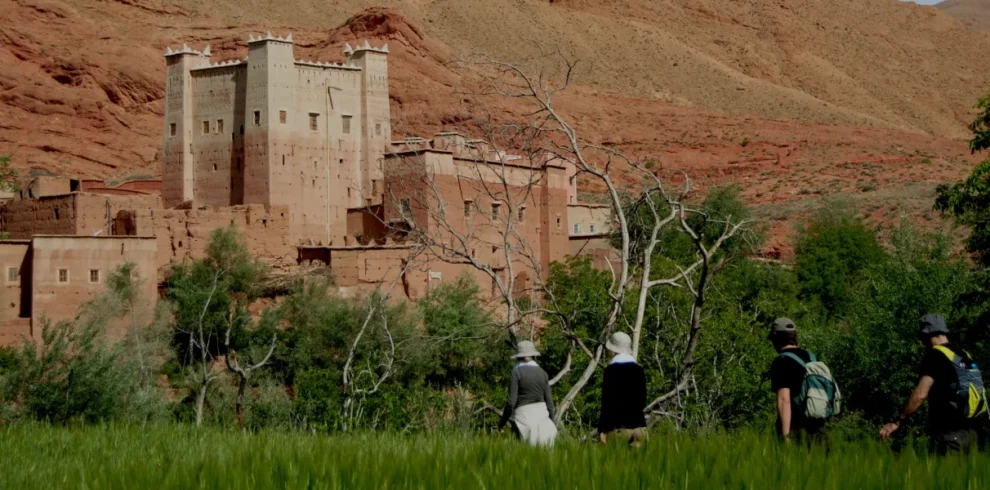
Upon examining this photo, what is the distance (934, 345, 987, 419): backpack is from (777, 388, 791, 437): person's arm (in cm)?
111

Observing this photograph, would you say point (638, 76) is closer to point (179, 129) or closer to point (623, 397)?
point (179, 129)

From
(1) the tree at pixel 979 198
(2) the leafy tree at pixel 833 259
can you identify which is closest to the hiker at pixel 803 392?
(1) the tree at pixel 979 198

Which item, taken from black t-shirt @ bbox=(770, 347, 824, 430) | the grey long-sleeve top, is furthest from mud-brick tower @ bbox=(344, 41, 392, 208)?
black t-shirt @ bbox=(770, 347, 824, 430)

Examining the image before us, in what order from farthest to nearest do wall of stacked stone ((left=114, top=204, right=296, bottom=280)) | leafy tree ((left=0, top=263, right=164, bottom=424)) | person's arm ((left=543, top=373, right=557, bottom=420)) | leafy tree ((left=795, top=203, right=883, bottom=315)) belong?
leafy tree ((left=795, top=203, right=883, bottom=315)) → wall of stacked stone ((left=114, top=204, right=296, bottom=280)) → leafy tree ((left=0, top=263, right=164, bottom=424)) → person's arm ((left=543, top=373, right=557, bottom=420))

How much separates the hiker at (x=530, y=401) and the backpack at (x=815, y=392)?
1.99m

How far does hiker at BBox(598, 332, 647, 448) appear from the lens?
1027 centimetres

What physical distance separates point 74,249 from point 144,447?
1013 inches

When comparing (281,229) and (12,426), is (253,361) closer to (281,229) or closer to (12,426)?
(281,229)

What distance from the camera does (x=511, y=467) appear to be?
896 cm

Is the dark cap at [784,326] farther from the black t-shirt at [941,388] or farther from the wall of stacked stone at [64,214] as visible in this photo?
the wall of stacked stone at [64,214]

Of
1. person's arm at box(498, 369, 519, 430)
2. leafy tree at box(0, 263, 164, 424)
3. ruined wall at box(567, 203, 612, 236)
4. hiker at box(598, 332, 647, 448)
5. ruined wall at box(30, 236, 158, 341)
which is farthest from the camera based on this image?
ruined wall at box(567, 203, 612, 236)

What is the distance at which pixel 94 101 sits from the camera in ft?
229

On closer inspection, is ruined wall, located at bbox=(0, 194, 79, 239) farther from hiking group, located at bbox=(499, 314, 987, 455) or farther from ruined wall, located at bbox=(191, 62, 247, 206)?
hiking group, located at bbox=(499, 314, 987, 455)

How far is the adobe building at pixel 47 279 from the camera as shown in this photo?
35094mm
